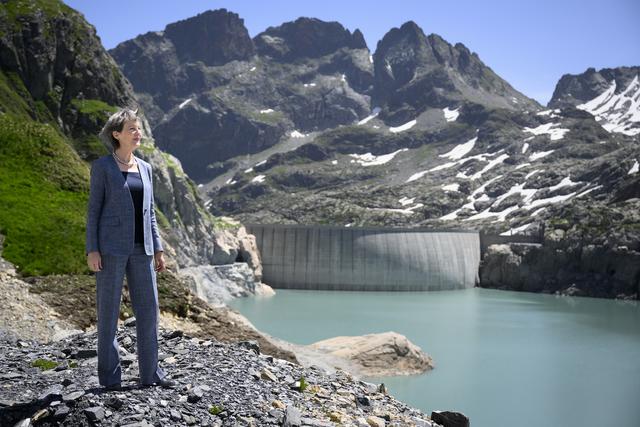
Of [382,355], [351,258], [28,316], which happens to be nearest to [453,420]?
[28,316]

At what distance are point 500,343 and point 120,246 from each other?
24.5 meters

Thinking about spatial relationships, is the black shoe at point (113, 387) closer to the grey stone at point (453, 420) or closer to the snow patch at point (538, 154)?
the grey stone at point (453, 420)

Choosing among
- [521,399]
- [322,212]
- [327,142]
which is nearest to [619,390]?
[521,399]

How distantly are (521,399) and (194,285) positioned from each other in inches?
693

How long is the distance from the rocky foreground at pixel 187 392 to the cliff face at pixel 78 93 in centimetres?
2883

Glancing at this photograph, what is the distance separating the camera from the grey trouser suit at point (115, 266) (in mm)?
6605

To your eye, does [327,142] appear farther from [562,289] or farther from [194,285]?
[194,285]

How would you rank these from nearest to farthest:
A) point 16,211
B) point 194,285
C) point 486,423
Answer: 1. point 486,423
2. point 16,211
3. point 194,285

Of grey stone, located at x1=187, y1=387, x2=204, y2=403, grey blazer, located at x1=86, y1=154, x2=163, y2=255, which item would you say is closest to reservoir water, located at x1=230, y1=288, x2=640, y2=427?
grey stone, located at x1=187, y1=387, x2=204, y2=403

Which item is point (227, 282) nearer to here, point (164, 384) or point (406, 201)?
point (164, 384)

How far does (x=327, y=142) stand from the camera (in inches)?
7480

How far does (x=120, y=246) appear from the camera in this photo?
21.7 feet

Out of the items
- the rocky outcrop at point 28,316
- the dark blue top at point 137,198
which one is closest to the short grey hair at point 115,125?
the dark blue top at point 137,198

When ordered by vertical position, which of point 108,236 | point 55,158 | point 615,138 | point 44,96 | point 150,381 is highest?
point 615,138
